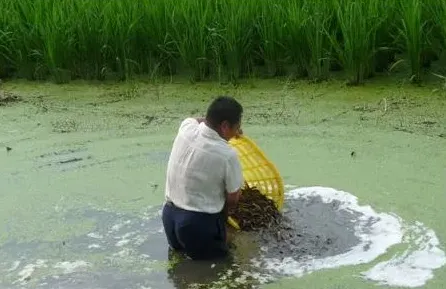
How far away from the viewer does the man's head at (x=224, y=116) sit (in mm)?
3268

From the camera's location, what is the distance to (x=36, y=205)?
4.20 meters

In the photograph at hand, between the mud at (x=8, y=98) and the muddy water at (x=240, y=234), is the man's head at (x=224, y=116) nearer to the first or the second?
the muddy water at (x=240, y=234)

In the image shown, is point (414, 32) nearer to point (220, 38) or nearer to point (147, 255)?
point (220, 38)

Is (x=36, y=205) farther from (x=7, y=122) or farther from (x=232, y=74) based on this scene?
(x=232, y=74)

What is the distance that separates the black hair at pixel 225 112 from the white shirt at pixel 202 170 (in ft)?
0.17

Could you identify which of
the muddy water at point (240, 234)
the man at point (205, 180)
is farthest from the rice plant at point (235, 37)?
the man at point (205, 180)

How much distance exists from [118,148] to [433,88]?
2161 millimetres

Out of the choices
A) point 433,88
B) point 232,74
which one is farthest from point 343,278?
point 232,74

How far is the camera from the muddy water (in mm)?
3387

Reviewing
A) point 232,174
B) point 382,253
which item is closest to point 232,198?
point 232,174

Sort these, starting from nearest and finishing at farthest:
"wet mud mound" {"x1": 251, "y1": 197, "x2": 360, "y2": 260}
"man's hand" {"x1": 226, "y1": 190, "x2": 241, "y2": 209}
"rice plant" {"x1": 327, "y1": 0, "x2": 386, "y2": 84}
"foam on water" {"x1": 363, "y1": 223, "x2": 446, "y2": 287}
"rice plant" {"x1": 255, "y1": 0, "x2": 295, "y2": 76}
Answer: "foam on water" {"x1": 363, "y1": 223, "x2": 446, "y2": 287} < "man's hand" {"x1": 226, "y1": 190, "x2": 241, "y2": 209} < "wet mud mound" {"x1": 251, "y1": 197, "x2": 360, "y2": 260} < "rice plant" {"x1": 327, "y1": 0, "x2": 386, "y2": 84} < "rice plant" {"x1": 255, "y1": 0, "x2": 295, "y2": 76}

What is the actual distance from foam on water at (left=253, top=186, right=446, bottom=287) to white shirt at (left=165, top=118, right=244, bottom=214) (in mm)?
358

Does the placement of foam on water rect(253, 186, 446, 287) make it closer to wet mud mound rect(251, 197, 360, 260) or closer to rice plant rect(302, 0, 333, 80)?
wet mud mound rect(251, 197, 360, 260)

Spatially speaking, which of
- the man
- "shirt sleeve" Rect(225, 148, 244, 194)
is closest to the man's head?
the man
